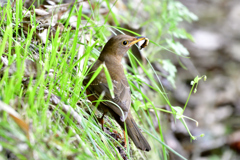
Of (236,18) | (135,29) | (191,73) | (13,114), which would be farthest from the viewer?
(236,18)

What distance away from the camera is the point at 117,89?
2.81m

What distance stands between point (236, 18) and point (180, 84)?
348 centimetres

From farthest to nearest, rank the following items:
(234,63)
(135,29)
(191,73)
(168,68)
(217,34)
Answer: (217,34) → (234,63) → (191,73) → (135,29) → (168,68)

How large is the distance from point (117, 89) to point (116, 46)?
25.8 inches

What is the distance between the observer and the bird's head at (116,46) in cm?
323

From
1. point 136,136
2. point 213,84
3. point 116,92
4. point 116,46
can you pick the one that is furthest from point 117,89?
point 213,84

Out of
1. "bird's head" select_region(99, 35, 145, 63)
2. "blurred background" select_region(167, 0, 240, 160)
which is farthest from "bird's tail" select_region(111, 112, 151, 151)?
"blurred background" select_region(167, 0, 240, 160)

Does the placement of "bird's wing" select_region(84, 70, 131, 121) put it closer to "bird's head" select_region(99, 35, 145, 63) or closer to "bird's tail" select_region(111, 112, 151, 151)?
"bird's tail" select_region(111, 112, 151, 151)

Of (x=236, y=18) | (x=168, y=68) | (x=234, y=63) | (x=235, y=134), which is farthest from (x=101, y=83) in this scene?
(x=236, y=18)

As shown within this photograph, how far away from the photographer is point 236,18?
914cm

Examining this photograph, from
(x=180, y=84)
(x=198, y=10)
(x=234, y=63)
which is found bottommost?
(x=180, y=84)

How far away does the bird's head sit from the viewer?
3230 millimetres

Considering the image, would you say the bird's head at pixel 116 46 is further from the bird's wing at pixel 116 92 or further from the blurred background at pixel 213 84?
the blurred background at pixel 213 84

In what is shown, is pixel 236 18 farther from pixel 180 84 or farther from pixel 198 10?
pixel 180 84
